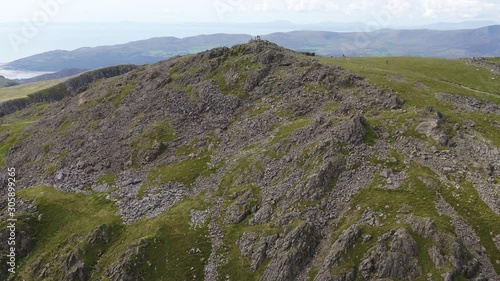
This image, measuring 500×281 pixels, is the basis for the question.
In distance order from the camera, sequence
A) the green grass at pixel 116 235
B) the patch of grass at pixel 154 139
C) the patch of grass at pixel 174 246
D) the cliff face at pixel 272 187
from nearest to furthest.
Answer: the cliff face at pixel 272 187 → the patch of grass at pixel 174 246 → the green grass at pixel 116 235 → the patch of grass at pixel 154 139

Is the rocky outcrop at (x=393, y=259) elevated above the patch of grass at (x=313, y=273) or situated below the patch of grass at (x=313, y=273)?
above

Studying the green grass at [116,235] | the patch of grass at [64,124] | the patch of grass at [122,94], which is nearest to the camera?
the green grass at [116,235]

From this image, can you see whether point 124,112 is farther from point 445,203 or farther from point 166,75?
point 445,203

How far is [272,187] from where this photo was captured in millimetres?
57344

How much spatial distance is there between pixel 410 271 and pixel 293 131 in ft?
113

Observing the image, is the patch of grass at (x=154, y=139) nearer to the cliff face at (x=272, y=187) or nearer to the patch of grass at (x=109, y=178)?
the cliff face at (x=272, y=187)

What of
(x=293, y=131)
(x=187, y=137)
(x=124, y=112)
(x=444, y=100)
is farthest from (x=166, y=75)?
(x=444, y=100)

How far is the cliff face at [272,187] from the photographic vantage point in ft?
140

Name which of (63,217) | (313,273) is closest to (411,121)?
(313,273)

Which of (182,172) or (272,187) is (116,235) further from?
(272,187)

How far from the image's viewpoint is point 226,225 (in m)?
54.1

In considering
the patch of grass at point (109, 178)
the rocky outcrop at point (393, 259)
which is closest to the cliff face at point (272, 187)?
the rocky outcrop at point (393, 259)

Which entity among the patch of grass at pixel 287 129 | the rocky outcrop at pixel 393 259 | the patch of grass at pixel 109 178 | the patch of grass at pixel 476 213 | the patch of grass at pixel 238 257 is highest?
the patch of grass at pixel 287 129

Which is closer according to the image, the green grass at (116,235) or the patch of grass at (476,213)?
the patch of grass at (476,213)
